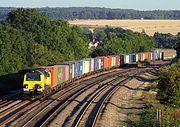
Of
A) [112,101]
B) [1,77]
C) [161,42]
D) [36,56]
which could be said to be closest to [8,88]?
[1,77]

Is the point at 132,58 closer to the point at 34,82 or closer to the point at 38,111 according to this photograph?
the point at 34,82

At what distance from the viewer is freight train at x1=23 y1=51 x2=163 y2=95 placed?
35.8 metres

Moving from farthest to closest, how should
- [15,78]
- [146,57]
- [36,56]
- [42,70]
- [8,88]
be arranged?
[146,57] < [36,56] < [15,78] < [8,88] < [42,70]

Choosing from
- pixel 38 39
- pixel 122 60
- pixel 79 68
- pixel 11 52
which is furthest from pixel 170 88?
pixel 38 39

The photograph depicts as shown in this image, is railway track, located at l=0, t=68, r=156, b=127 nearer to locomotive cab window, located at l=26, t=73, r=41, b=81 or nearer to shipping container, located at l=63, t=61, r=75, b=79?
locomotive cab window, located at l=26, t=73, r=41, b=81

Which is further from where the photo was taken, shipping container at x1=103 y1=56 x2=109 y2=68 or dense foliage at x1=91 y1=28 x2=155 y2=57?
dense foliage at x1=91 y1=28 x2=155 y2=57

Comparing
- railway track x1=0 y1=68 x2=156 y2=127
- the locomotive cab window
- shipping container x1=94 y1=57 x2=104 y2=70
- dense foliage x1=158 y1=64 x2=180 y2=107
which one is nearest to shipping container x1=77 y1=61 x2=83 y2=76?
shipping container x1=94 y1=57 x2=104 y2=70

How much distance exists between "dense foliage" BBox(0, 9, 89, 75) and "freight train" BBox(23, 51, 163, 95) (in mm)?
7870

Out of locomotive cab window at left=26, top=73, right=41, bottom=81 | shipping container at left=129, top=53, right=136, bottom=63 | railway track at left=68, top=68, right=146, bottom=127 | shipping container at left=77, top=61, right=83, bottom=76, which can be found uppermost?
locomotive cab window at left=26, top=73, right=41, bottom=81

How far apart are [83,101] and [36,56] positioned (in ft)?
118

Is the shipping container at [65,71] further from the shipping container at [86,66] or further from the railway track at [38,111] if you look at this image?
the shipping container at [86,66]

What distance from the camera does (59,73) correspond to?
43.3m

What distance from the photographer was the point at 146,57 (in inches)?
4348

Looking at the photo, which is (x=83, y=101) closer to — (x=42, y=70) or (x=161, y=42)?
(x=42, y=70)
